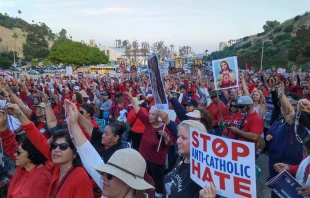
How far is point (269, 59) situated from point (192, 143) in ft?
198

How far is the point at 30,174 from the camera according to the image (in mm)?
3396

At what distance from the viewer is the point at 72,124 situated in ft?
10.4

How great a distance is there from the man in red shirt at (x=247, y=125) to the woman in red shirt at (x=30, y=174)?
2.92 meters

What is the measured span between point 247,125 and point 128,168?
11.1ft

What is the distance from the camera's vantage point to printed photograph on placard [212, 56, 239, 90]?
6934 mm

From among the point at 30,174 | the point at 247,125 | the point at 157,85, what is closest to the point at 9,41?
the point at 157,85

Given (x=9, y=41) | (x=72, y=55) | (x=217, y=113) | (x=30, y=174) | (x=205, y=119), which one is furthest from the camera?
(x=9, y=41)

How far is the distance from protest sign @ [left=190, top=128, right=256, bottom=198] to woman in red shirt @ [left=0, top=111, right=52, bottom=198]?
1.44m

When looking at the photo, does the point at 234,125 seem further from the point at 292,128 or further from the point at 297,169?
the point at 297,169

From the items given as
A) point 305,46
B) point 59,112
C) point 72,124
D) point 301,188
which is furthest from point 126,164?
point 305,46

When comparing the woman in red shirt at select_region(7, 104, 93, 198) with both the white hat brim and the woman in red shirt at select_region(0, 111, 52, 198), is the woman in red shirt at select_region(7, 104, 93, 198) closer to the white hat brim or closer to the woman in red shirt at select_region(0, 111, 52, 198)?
the woman in red shirt at select_region(0, 111, 52, 198)

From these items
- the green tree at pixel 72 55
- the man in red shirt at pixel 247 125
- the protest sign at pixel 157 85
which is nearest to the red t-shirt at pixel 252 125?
the man in red shirt at pixel 247 125

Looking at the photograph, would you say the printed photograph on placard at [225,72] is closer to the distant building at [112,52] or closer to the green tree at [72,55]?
the green tree at [72,55]

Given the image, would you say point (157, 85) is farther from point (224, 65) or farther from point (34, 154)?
point (224, 65)
